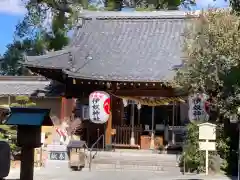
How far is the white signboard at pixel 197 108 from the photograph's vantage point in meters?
20.5

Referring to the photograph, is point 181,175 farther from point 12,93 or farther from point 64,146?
point 12,93

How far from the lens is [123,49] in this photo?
24891 millimetres

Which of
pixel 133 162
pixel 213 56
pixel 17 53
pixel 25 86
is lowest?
pixel 133 162

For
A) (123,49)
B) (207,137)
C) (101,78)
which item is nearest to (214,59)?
(207,137)

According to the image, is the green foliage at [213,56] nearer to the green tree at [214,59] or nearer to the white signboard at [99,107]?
the green tree at [214,59]

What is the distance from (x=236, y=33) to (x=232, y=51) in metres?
0.70

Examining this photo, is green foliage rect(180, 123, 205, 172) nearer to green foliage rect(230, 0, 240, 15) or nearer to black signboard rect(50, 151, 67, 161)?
black signboard rect(50, 151, 67, 161)

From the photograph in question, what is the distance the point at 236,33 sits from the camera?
1730 cm

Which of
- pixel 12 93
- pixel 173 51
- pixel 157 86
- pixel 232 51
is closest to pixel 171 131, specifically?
pixel 157 86

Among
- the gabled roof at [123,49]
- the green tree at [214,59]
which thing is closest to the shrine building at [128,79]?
the gabled roof at [123,49]

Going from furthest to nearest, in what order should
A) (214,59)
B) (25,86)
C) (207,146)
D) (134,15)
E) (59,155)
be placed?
(25,86) < (134,15) < (59,155) < (214,59) < (207,146)

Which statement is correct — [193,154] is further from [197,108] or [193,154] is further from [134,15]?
[134,15]

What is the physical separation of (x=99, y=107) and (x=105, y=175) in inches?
164

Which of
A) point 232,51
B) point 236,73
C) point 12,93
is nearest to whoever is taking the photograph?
point 236,73
